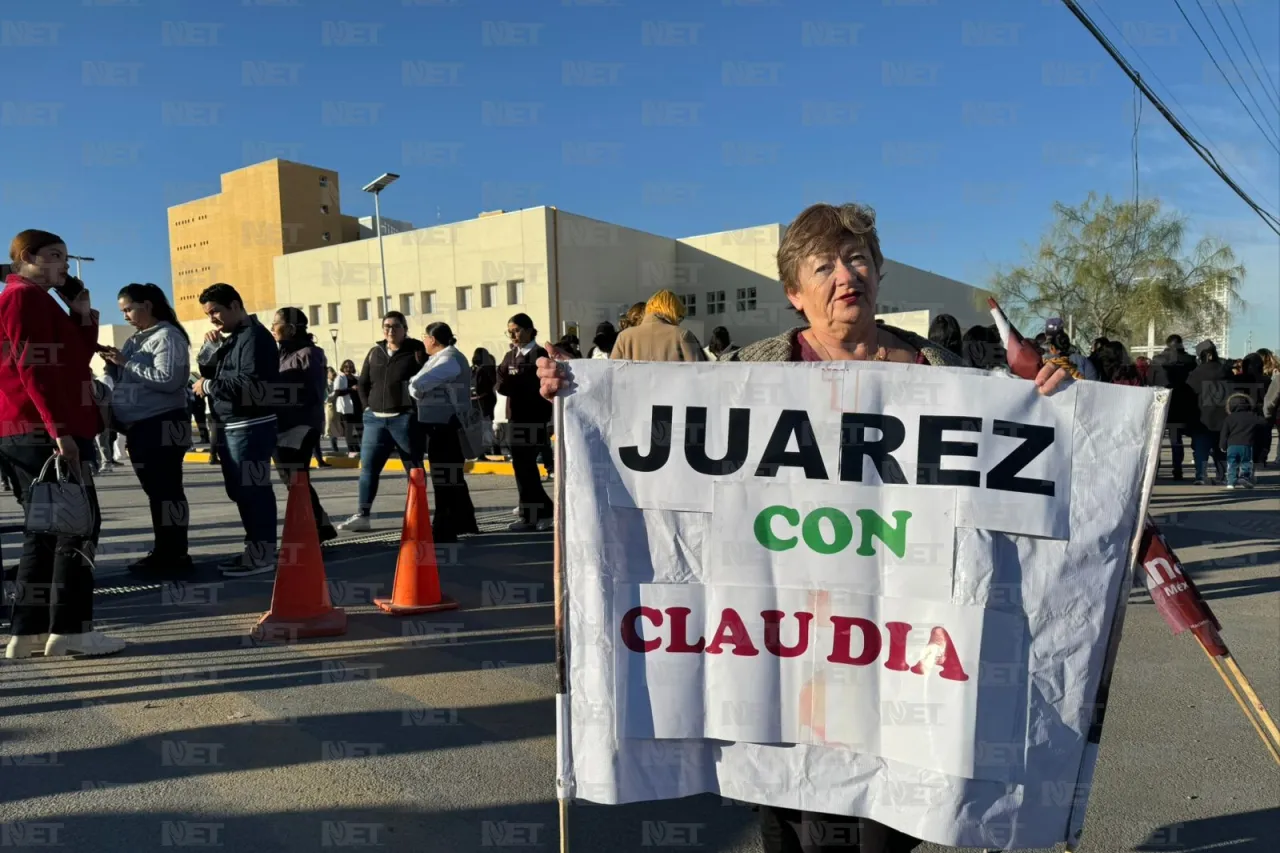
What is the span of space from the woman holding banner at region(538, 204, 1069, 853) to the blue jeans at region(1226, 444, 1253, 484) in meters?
10.8

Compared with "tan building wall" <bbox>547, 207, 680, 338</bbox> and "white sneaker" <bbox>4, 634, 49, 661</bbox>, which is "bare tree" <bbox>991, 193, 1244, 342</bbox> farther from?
"white sneaker" <bbox>4, 634, 49, 661</bbox>

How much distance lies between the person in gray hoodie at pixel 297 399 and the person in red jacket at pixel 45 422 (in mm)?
2049

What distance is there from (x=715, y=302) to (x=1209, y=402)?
34.8 meters

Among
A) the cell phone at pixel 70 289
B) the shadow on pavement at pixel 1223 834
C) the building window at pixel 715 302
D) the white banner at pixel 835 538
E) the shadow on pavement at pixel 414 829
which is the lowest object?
the shadow on pavement at pixel 1223 834

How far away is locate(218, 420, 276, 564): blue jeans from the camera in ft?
19.2

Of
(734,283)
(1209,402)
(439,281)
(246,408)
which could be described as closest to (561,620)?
(246,408)

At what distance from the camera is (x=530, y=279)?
36562mm

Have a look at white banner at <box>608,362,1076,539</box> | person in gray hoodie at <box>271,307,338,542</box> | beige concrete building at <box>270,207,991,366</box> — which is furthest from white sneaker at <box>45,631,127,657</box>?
beige concrete building at <box>270,207,991,366</box>

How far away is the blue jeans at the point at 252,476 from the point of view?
5.86 metres

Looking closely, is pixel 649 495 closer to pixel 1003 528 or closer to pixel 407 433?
pixel 1003 528

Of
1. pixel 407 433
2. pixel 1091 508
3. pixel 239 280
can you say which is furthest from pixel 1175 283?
pixel 239 280

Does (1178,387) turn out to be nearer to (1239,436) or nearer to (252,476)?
(1239,436)

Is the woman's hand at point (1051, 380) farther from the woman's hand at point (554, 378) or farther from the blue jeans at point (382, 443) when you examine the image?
the blue jeans at point (382, 443)

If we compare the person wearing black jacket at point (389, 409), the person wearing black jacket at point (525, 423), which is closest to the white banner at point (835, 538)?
the person wearing black jacket at point (389, 409)
